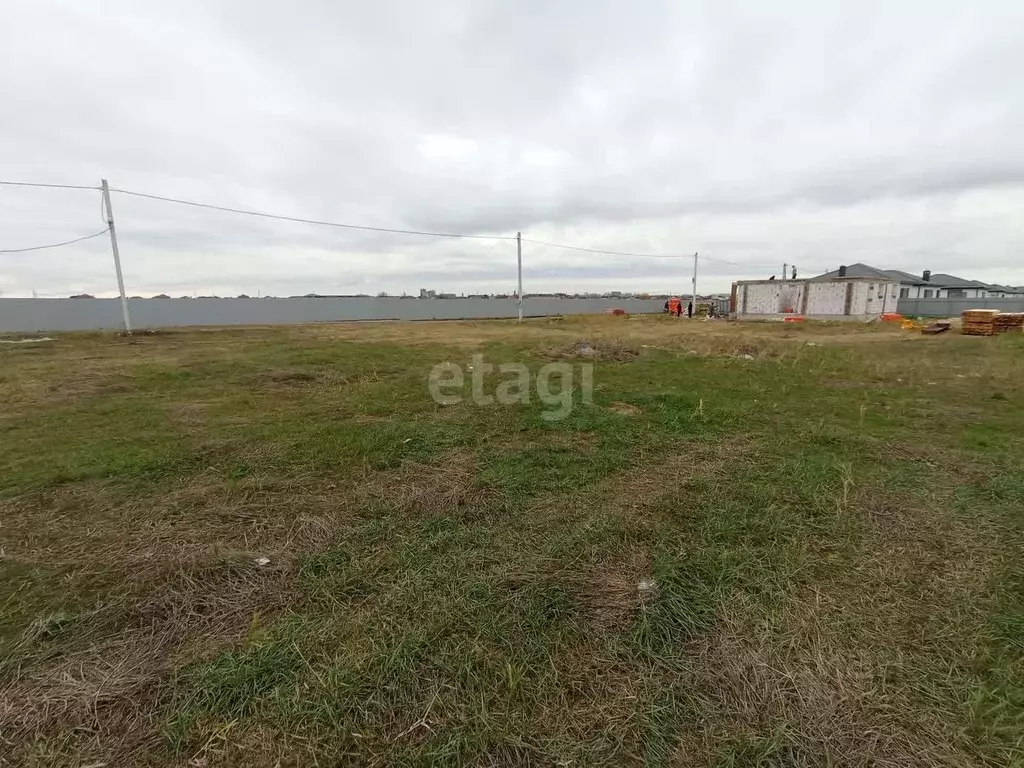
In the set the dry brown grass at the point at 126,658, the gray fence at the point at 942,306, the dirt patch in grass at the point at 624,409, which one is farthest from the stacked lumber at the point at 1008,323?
the dry brown grass at the point at 126,658

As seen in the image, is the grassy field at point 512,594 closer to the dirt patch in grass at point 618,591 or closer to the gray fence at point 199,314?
the dirt patch in grass at point 618,591

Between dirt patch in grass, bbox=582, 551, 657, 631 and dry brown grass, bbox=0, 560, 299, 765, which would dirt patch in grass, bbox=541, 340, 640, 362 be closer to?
dirt patch in grass, bbox=582, 551, 657, 631

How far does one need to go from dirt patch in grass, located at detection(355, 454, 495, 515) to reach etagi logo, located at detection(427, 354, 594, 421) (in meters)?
Result: 2.11

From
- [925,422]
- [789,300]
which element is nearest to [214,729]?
[925,422]

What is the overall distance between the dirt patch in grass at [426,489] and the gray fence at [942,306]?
45.6 meters

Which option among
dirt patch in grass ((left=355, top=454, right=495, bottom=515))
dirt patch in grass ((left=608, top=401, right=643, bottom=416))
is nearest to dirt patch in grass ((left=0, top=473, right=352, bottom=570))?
dirt patch in grass ((left=355, top=454, right=495, bottom=515))

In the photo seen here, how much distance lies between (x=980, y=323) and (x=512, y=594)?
1016 inches

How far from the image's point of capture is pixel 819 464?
4.40 m

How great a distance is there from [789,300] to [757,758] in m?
34.9

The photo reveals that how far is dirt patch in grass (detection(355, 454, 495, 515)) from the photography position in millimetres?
3596

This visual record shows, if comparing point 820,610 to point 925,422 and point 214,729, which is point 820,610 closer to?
point 214,729

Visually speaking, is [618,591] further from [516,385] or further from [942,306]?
[942,306]

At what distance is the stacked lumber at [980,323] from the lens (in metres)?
18.9

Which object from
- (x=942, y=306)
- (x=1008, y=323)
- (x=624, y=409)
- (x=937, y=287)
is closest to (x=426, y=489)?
(x=624, y=409)
